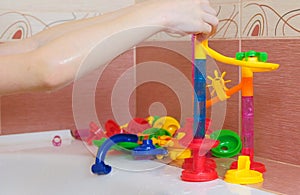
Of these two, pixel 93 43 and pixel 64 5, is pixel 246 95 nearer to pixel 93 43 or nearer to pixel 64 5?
pixel 93 43

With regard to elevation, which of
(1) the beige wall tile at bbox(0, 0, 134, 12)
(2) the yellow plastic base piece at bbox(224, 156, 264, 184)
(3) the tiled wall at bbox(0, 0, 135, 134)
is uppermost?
(1) the beige wall tile at bbox(0, 0, 134, 12)

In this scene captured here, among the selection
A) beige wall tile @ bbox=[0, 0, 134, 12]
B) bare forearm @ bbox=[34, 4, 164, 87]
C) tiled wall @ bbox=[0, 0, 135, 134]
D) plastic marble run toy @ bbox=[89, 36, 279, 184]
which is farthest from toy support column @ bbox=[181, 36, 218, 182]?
beige wall tile @ bbox=[0, 0, 134, 12]

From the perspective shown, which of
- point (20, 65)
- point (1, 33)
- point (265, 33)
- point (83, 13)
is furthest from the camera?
point (83, 13)

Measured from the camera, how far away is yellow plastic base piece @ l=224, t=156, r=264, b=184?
2.97 ft

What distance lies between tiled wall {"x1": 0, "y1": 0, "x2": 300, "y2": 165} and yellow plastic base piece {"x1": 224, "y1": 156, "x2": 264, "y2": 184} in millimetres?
164

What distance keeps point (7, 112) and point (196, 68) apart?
2.01 ft

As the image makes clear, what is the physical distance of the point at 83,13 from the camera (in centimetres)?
144

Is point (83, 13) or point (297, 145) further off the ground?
point (83, 13)

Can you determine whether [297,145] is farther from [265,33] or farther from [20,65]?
[20,65]

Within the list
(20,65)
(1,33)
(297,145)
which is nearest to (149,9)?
(20,65)

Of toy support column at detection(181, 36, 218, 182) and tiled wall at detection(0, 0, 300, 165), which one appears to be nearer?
toy support column at detection(181, 36, 218, 182)

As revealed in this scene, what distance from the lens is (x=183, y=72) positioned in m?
1.32

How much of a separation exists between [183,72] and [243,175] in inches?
18.2

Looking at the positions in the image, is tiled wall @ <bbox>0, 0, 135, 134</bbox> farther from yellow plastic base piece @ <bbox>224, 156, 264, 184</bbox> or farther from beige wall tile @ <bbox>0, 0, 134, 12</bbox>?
yellow plastic base piece @ <bbox>224, 156, 264, 184</bbox>
